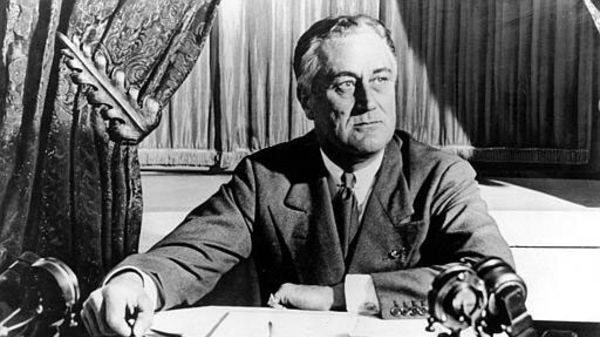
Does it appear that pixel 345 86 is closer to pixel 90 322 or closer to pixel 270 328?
pixel 270 328

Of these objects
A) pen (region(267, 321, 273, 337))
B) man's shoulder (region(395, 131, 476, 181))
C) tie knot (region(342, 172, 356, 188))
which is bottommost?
pen (region(267, 321, 273, 337))

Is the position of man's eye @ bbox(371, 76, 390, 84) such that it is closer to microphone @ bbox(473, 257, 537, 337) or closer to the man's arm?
the man's arm

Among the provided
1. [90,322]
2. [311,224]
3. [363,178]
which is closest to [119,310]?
[90,322]

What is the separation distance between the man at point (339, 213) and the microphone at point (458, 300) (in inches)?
4.5

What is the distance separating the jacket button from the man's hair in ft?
2.09

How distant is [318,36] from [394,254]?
81 centimetres

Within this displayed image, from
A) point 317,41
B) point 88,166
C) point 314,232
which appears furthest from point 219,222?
point 317,41

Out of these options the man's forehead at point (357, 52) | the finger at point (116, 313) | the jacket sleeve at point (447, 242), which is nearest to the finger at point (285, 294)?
the jacket sleeve at point (447, 242)

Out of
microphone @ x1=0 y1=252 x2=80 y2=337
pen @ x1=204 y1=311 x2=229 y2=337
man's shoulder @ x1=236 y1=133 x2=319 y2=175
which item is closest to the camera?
pen @ x1=204 y1=311 x2=229 y2=337

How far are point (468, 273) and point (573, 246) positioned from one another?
1.58 ft

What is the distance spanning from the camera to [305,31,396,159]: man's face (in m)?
2.88

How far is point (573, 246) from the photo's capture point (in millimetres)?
2939

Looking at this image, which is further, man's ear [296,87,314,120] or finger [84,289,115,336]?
man's ear [296,87,314,120]

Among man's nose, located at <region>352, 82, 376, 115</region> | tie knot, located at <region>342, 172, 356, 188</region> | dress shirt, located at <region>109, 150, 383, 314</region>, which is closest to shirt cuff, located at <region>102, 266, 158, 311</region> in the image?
dress shirt, located at <region>109, 150, 383, 314</region>
